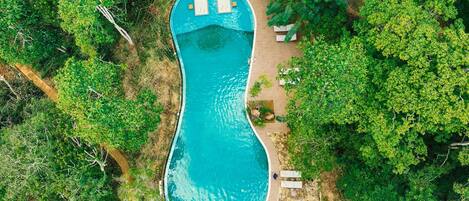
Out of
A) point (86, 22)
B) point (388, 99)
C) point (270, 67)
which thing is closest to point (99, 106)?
point (86, 22)

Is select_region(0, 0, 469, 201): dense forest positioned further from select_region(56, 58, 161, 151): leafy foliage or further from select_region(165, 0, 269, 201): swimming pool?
select_region(165, 0, 269, 201): swimming pool

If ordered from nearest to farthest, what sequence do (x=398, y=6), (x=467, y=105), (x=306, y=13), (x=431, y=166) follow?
(x=467, y=105) < (x=398, y=6) < (x=431, y=166) < (x=306, y=13)

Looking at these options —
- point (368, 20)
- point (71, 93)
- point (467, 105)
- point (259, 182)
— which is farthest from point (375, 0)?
point (71, 93)

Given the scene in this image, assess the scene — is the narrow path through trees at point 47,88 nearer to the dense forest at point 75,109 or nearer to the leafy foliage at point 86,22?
the dense forest at point 75,109

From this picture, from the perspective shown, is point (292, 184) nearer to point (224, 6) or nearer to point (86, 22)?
point (224, 6)

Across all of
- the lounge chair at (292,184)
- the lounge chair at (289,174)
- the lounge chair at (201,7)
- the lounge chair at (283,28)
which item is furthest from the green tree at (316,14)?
the lounge chair at (292,184)

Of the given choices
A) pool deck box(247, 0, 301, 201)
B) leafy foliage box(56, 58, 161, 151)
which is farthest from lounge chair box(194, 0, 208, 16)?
leafy foliage box(56, 58, 161, 151)

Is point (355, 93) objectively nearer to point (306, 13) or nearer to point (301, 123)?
point (301, 123)
